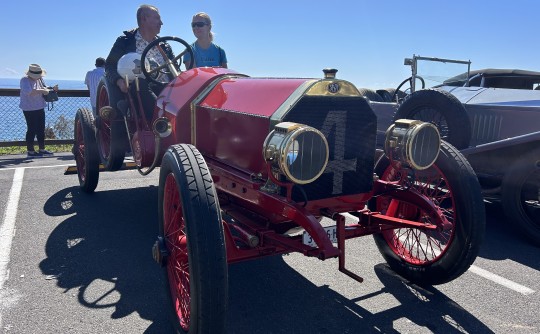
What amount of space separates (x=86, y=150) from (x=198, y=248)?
10.9ft

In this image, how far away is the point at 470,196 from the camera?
2.69m

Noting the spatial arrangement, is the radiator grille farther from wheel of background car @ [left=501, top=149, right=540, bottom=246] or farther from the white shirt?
the white shirt

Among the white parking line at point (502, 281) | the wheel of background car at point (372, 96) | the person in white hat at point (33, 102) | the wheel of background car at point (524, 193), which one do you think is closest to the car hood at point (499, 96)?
the wheel of background car at point (524, 193)

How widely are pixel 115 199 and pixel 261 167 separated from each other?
2916 mm

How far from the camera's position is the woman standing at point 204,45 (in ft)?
15.6

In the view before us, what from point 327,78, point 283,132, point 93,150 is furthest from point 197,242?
point 93,150

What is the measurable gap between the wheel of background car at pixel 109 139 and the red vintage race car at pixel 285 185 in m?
1.31

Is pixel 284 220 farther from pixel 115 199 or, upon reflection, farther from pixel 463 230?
pixel 115 199

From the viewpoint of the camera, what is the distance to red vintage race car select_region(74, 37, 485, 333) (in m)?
2.09

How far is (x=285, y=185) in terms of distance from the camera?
2303 millimetres

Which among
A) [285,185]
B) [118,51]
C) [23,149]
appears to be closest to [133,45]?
[118,51]

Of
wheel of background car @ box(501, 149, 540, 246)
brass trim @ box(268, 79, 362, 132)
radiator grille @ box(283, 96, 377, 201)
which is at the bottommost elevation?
wheel of background car @ box(501, 149, 540, 246)

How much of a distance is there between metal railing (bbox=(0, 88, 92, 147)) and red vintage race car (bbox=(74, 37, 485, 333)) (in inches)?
249

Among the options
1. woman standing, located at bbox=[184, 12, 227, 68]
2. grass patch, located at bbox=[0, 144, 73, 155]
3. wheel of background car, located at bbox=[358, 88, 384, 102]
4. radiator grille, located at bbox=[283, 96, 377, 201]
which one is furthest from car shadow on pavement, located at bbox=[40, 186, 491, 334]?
grass patch, located at bbox=[0, 144, 73, 155]
